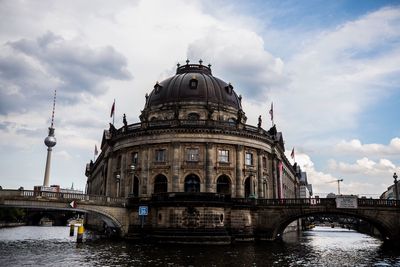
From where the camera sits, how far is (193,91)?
6675 centimetres

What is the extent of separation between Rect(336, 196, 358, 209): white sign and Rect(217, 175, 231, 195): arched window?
50.7 feet

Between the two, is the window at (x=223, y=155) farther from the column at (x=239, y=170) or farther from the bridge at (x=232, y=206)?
the bridge at (x=232, y=206)

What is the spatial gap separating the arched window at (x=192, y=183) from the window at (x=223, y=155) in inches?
170

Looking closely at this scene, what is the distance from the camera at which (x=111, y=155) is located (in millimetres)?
65312

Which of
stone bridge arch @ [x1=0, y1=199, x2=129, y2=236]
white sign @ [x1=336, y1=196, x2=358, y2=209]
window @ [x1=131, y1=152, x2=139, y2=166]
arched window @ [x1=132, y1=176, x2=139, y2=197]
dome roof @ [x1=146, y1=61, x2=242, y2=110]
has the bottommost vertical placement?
stone bridge arch @ [x1=0, y1=199, x2=129, y2=236]

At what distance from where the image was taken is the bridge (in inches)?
1727

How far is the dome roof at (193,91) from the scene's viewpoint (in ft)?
218

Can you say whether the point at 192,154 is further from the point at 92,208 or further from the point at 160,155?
the point at 92,208

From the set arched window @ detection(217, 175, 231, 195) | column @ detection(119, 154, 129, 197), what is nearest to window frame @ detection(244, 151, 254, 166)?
arched window @ detection(217, 175, 231, 195)

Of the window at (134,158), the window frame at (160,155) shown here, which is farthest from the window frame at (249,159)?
the window at (134,158)

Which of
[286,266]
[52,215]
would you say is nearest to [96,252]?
[286,266]

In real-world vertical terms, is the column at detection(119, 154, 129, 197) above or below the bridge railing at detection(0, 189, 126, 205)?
above

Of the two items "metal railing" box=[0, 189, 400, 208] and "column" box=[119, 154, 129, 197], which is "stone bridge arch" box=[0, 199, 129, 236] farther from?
"column" box=[119, 154, 129, 197]

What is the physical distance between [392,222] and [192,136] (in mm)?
27166
